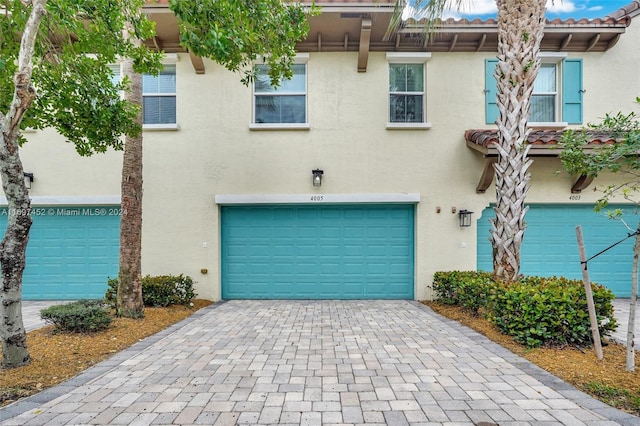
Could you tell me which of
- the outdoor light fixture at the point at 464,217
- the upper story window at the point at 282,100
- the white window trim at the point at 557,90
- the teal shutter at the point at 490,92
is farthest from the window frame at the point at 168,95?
the white window trim at the point at 557,90

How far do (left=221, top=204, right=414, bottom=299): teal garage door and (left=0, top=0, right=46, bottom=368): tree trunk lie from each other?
4.67m

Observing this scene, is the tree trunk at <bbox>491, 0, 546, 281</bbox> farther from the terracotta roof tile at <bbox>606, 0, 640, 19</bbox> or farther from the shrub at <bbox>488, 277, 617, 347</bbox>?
the terracotta roof tile at <bbox>606, 0, 640, 19</bbox>

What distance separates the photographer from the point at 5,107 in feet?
15.6

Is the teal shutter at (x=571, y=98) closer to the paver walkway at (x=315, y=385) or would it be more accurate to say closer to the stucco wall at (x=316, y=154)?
the stucco wall at (x=316, y=154)

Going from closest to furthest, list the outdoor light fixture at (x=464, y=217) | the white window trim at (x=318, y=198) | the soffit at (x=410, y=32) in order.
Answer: the soffit at (x=410, y=32), the outdoor light fixture at (x=464, y=217), the white window trim at (x=318, y=198)

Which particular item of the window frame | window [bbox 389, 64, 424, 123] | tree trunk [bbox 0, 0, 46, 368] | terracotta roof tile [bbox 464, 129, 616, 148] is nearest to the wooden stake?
terracotta roof tile [bbox 464, 129, 616, 148]

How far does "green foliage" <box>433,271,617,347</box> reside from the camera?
454 centimetres

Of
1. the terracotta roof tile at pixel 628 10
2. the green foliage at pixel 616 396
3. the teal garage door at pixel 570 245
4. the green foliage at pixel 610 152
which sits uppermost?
the terracotta roof tile at pixel 628 10

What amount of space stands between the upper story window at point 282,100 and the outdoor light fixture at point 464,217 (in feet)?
14.7

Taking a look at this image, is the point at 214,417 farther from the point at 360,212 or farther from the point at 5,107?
the point at 360,212

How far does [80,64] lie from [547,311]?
7355 mm

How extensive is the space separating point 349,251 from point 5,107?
6.82 m

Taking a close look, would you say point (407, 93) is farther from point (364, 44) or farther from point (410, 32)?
point (364, 44)

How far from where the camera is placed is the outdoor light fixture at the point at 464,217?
8.00 m
